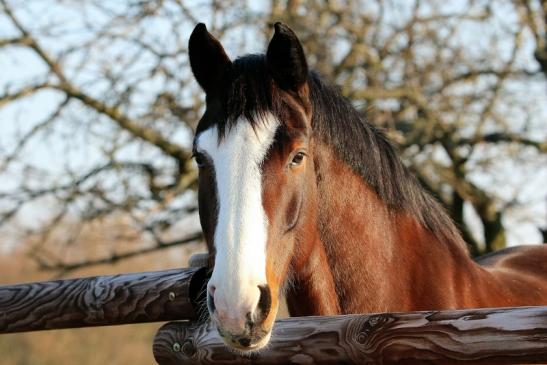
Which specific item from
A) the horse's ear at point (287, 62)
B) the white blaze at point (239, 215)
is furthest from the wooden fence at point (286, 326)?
the horse's ear at point (287, 62)

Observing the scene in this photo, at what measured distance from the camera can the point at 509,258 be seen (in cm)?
414

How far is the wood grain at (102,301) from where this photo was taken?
10.2ft

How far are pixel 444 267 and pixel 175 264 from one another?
7.79 meters

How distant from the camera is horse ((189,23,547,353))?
2420 mm

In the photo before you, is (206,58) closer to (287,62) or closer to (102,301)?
(287,62)

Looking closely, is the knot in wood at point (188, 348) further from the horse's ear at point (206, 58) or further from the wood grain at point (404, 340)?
the horse's ear at point (206, 58)

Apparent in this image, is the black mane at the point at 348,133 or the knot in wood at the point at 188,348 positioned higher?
the black mane at the point at 348,133

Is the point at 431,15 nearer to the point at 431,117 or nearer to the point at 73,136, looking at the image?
the point at 431,117

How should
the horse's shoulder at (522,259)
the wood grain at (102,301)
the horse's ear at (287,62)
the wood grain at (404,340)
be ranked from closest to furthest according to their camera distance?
the wood grain at (404,340) → the horse's ear at (287,62) → the wood grain at (102,301) → the horse's shoulder at (522,259)

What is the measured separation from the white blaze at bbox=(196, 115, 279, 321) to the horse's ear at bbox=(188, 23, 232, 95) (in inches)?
14.4

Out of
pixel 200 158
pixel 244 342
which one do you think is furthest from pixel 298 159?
pixel 244 342

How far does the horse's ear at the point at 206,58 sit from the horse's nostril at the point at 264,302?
→ 96 cm

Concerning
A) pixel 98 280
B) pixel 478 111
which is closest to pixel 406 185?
pixel 98 280

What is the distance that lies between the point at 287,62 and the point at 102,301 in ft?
4.35
